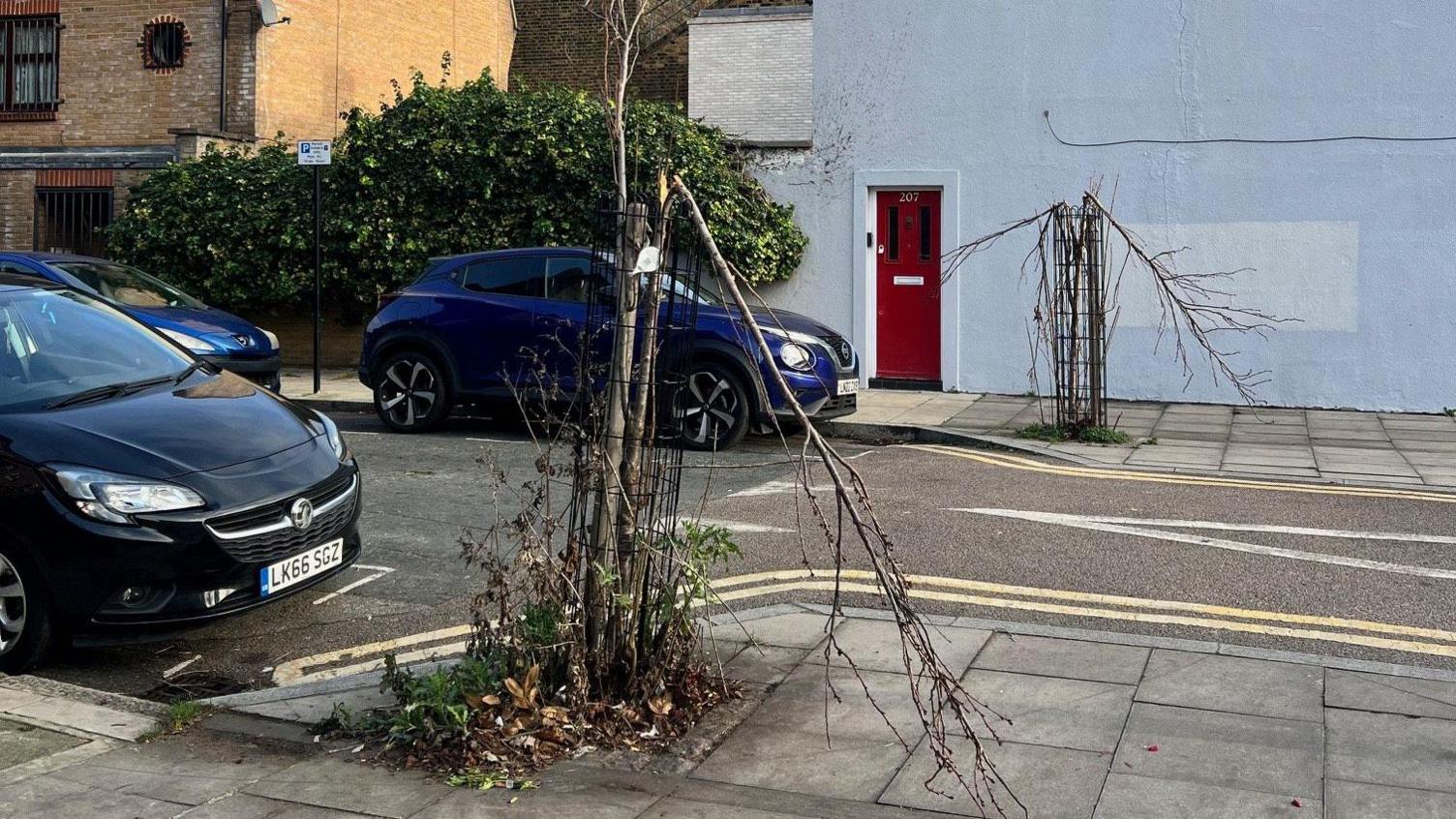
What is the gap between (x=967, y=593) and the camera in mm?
6887

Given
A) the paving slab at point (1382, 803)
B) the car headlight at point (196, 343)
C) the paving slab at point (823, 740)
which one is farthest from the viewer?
the car headlight at point (196, 343)

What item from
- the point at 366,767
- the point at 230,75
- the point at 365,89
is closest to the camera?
the point at 366,767

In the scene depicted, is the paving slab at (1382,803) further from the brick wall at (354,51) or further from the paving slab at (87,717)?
the brick wall at (354,51)

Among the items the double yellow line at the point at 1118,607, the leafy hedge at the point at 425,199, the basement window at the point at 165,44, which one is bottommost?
the double yellow line at the point at 1118,607

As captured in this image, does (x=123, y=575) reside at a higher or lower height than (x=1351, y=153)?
lower

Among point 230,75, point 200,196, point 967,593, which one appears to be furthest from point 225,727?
point 230,75

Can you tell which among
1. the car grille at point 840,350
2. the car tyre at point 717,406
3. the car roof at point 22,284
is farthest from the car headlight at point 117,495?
the car grille at point 840,350

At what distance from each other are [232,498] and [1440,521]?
23.4 feet

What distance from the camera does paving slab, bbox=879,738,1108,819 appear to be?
167 inches

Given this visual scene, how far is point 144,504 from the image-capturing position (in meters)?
5.65

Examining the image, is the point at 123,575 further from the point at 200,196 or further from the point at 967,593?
the point at 200,196

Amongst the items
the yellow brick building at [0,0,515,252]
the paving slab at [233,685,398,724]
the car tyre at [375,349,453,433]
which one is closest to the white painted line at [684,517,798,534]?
the paving slab at [233,685,398,724]

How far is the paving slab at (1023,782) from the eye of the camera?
13.9 feet

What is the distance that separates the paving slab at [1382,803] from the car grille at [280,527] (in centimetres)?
417
